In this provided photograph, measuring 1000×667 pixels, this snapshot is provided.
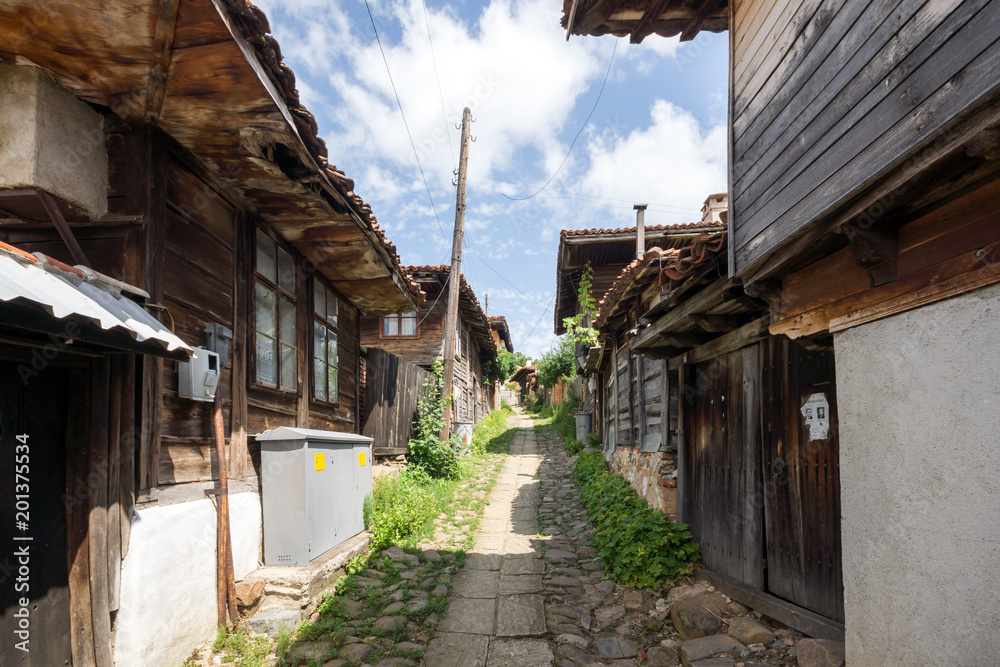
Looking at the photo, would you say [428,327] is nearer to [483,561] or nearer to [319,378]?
[319,378]

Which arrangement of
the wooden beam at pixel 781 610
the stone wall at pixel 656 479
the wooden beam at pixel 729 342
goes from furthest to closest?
the stone wall at pixel 656 479 → the wooden beam at pixel 729 342 → the wooden beam at pixel 781 610

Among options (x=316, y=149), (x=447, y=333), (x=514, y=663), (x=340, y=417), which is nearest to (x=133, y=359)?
(x=316, y=149)

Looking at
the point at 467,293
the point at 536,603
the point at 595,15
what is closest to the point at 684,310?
the point at 595,15

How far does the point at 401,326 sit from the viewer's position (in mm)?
14570

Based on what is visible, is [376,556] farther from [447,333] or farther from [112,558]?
[447,333]

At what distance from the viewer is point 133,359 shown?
3.37m

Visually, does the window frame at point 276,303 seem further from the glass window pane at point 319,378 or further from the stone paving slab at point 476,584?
the stone paving slab at point 476,584

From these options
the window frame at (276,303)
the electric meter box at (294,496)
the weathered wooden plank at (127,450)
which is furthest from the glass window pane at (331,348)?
the weathered wooden plank at (127,450)

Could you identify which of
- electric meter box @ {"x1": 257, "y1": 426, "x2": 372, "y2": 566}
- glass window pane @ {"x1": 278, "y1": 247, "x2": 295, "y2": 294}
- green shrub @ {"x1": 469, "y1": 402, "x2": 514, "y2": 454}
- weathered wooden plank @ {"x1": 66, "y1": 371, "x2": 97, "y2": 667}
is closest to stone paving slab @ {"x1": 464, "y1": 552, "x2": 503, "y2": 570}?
electric meter box @ {"x1": 257, "y1": 426, "x2": 372, "y2": 566}

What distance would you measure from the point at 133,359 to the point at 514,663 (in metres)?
3.47

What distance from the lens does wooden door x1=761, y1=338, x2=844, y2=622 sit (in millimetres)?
3549

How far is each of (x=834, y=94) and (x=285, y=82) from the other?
321 centimetres

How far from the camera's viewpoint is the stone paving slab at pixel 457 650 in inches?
161

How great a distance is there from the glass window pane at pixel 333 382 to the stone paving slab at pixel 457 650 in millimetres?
3533
